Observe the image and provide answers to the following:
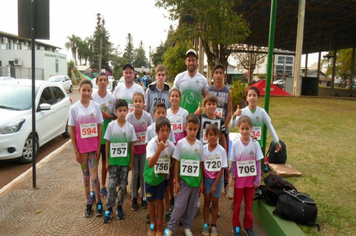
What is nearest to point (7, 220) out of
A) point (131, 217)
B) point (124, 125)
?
point (131, 217)

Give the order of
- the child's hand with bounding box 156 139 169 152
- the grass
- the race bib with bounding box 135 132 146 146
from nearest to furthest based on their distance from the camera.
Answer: the child's hand with bounding box 156 139 169 152, the grass, the race bib with bounding box 135 132 146 146

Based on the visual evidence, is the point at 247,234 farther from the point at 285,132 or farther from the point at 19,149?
the point at 285,132

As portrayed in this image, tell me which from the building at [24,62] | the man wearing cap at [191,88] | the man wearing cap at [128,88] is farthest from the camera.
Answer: the building at [24,62]

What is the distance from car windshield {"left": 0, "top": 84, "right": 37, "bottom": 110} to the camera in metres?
6.53

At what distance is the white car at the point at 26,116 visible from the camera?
A: 19.2 feet

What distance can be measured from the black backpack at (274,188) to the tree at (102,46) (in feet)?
237

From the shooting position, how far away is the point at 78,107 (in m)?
4.01

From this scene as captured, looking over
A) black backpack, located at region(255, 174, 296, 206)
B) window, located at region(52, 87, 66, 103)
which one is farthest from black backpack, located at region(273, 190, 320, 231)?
window, located at region(52, 87, 66, 103)

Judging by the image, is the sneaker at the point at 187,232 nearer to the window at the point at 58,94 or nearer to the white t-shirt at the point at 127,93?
the white t-shirt at the point at 127,93

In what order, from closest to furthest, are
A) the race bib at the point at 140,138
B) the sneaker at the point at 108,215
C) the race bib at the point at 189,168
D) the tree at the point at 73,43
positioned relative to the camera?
the race bib at the point at 189,168, the sneaker at the point at 108,215, the race bib at the point at 140,138, the tree at the point at 73,43

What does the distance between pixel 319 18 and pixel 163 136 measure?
29134 mm

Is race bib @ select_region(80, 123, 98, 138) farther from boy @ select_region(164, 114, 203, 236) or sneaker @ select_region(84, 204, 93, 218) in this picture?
boy @ select_region(164, 114, 203, 236)

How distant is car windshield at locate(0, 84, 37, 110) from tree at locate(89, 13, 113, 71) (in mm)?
67340

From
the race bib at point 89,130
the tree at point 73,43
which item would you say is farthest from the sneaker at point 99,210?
the tree at point 73,43
